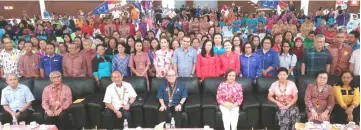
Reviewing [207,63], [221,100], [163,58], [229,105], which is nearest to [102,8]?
[163,58]

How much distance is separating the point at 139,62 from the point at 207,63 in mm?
1095

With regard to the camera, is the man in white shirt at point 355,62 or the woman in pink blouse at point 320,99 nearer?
the woman in pink blouse at point 320,99

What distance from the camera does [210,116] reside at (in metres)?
4.45

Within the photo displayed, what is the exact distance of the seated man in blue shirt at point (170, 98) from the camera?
444 cm

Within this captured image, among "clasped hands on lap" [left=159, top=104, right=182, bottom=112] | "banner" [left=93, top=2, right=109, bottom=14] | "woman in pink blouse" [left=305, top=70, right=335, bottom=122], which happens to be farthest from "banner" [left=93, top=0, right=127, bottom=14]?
"woman in pink blouse" [left=305, top=70, right=335, bottom=122]

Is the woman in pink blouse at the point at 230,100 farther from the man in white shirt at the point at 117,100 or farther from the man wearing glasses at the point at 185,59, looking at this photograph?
the man in white shirt at the point at 117,100

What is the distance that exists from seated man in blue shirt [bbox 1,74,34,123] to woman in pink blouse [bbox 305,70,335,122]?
3.78m

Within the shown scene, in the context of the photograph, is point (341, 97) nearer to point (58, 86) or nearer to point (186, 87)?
point (186, 87)

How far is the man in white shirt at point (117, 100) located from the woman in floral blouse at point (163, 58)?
3.04 feet

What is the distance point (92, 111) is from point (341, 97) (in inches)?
133

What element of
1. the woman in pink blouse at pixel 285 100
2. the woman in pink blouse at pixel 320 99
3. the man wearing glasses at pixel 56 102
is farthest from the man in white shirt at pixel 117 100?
the woman in pink blouse at pixel 320 99

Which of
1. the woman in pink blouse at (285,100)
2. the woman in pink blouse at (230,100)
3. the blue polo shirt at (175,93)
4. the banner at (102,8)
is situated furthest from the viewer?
the banner at (102,8)

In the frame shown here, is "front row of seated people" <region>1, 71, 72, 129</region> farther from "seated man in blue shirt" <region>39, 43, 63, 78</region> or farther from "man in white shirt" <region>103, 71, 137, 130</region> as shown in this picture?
"seated man in blue shirt" <region>39, 43, 63, 78</region>

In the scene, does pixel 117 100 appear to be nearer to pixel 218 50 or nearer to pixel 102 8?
pixel 218 50
